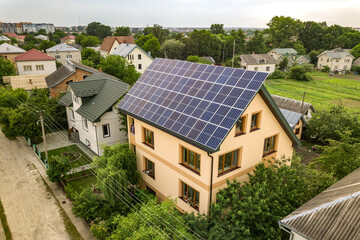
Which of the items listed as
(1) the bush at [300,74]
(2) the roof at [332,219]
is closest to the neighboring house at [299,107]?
(2) the roof at [332,219]

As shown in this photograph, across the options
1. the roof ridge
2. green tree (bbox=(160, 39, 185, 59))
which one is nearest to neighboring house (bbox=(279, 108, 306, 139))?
the roof ridge

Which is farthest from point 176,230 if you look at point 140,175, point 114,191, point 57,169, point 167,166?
point 57,169

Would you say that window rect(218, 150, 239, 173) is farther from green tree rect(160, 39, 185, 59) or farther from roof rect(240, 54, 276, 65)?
green tree rect(160, 39, 185, 59)

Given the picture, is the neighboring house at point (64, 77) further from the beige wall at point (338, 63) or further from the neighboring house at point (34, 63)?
the beige wall at point (338, 63)

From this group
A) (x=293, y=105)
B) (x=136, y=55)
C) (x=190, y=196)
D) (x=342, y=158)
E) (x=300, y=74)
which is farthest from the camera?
(x=300, y=74)

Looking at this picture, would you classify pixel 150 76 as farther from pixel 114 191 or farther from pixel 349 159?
pixel 349 159

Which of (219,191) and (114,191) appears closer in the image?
(219,191)

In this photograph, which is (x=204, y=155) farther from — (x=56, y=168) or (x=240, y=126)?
(x=56, y=168)

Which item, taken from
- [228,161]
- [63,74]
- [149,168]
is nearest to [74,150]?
[149,168]
